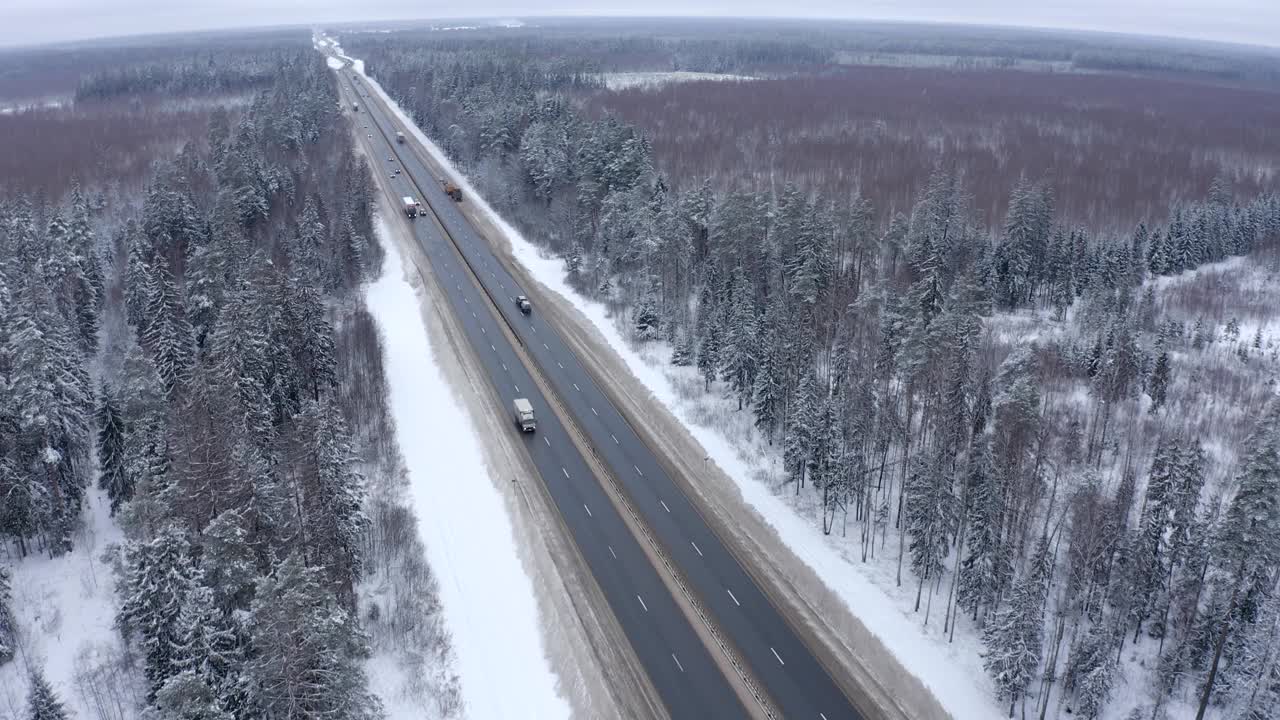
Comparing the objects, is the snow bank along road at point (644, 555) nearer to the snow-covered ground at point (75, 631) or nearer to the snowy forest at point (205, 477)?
the snowy forest at point (205, 477)

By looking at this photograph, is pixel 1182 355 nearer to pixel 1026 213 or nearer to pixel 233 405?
pixel 1026 213

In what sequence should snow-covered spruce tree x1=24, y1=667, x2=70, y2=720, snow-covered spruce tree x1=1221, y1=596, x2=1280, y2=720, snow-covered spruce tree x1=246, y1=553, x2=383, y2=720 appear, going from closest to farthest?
snow-covered spruce tree x1=246, y1=553, x2=383, y2=720, snow-covered spruce tree x1=24, y1=667, x2=70, y2=720, snow-covered spruce tree x1=1221, y1=596, x2=1280, y2=720

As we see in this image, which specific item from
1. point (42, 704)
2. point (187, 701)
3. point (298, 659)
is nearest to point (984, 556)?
point (298, 659)

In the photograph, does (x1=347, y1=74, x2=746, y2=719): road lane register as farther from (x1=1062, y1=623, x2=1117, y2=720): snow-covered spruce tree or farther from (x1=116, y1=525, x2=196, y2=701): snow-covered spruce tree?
(x1=116, y1=525, x2=196, y2=701): snow-covered spruce tree

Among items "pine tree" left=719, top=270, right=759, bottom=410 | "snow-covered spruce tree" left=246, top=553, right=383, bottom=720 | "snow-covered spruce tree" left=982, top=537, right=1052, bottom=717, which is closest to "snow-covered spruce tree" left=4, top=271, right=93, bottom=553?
"snow-covered spruce tree" left=246, top=553, right=383, bottom=720

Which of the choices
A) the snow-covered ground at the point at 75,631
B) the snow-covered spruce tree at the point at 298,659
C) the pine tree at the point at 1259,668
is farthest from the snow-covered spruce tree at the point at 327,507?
the pine tree at the point at 1259,668

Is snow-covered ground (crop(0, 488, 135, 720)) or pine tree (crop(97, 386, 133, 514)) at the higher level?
pine tree (crop(97, 386, 133, 514))

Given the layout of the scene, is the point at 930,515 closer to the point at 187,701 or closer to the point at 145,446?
the point at 187,701
